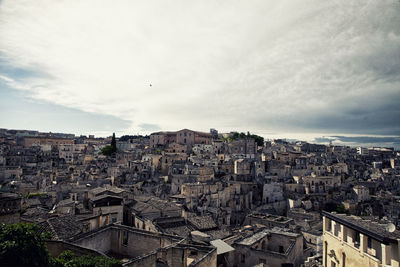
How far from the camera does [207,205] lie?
3822cm

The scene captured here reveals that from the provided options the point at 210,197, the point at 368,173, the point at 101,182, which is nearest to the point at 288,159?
the point at 368,173

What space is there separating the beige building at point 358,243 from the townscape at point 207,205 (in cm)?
4

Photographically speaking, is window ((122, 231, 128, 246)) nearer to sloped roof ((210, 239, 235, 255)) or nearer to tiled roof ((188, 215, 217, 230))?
sloped roof ((210, 239, 235, 255))

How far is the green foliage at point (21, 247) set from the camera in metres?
8.34

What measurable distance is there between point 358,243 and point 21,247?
12.9m

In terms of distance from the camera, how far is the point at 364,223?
1127cm

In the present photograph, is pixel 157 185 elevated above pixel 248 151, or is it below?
below

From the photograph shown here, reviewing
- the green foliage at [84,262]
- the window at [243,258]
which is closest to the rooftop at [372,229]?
the window at [243,258]

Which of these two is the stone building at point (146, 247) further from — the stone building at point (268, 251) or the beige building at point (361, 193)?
the beige building at point (361, 193)

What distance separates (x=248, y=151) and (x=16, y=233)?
67888 millimetres

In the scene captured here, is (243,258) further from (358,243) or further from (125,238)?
(358,243)

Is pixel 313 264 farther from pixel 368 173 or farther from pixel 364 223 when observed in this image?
pixel 368 173

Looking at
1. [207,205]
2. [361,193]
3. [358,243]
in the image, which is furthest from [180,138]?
[358,243]

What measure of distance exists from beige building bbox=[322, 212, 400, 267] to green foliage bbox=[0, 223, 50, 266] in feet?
39.5
